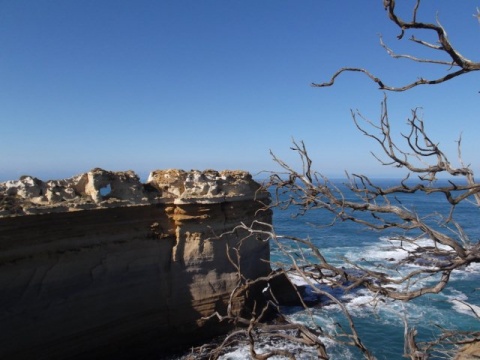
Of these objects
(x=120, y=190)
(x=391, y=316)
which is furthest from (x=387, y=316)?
(x=120, y=190)

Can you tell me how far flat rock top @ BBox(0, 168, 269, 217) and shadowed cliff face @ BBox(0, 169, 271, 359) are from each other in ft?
0.11

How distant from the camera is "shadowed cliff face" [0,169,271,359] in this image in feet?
33.9

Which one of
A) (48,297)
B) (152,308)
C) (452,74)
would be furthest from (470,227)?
(452,74)

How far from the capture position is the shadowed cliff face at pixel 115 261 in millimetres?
10328

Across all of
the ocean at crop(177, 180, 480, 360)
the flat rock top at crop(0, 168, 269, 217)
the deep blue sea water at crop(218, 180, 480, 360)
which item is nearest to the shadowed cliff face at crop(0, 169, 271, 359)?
the flat rock top at crop(0, 168, 269, 217)

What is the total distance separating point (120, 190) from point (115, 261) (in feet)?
7.56

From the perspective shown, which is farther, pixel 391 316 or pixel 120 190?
pixel 391 316

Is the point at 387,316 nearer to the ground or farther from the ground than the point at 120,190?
nearer to the ground

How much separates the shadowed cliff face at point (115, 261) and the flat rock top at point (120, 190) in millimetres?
33

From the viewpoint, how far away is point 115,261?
12.2m

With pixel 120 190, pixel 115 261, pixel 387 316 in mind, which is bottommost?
pixel 387 316

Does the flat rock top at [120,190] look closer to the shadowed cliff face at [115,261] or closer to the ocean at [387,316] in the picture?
the shadowed cliff face at [115,261]

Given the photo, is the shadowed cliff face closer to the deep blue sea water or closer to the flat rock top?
the flat rock top

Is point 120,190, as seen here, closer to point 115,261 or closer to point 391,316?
point 115,261
